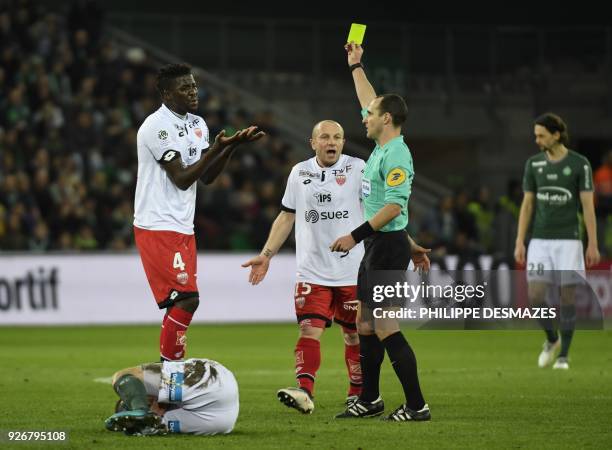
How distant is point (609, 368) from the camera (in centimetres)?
1333

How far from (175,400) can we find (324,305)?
2040 millimetres

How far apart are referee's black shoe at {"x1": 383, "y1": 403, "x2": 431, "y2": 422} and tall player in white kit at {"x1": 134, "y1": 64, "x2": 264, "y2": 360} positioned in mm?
1536

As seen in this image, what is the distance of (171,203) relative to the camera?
9172mm

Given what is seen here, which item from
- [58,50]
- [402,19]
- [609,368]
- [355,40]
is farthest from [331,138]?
[402,19]

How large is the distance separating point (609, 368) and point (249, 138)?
6.17m

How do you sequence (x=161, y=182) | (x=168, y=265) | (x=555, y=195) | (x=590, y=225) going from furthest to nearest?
(x=555, y=195) < (x=590, y=225) < (x=161, y=182) < (x=168, y=265)

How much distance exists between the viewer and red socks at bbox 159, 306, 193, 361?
8.95 metres

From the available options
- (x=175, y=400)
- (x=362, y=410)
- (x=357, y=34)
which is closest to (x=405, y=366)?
(x=362, y=410)

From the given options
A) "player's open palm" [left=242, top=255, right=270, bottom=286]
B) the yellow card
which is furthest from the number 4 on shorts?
the yellow card

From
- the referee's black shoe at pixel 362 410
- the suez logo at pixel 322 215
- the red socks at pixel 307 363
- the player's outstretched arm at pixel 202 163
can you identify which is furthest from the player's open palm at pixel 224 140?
the referee's black shoe at pixel 362 410

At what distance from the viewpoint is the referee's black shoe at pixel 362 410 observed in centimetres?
920

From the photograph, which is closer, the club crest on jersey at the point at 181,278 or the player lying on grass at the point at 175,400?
the player lying on grass at the point at 175,400

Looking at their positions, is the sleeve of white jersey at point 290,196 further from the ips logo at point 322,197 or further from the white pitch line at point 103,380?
the white pitch line at point 103,380

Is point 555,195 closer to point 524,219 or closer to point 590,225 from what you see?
point 524,219
